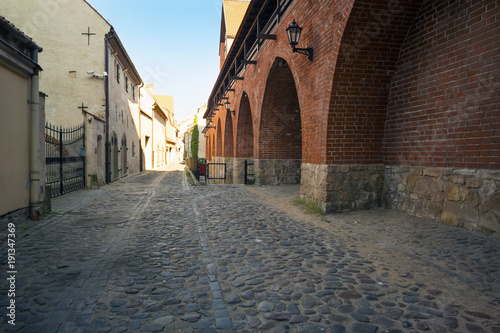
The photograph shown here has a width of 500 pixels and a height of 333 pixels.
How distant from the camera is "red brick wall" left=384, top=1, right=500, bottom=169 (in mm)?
4301

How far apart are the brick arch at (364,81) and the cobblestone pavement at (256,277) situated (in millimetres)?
1587

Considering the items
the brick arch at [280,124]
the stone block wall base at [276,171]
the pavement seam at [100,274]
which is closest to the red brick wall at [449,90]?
the pavement seam at [100,274]

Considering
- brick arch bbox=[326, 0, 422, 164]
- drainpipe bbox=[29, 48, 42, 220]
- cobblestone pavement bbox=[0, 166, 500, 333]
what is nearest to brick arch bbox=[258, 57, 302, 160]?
brick arch bbox=[326, 0, 422, 164]

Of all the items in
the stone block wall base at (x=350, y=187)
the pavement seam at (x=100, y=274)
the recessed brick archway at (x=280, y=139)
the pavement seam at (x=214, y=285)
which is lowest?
the pavement seam at (x=100, y=274)

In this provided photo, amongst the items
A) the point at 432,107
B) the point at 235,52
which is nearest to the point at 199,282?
the point at 432,107

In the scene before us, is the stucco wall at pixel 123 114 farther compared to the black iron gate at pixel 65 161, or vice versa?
the stucco wall at pixel 123 114

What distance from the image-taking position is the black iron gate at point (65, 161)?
941 centimetres

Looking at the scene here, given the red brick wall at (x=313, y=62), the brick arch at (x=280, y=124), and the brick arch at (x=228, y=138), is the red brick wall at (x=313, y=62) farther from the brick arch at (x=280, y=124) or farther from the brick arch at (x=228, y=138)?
the brick arch at (x=228, y=138)

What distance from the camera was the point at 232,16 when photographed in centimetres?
2506

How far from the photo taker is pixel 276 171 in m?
12.2

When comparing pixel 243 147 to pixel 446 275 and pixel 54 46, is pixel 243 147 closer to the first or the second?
pixel 54 46

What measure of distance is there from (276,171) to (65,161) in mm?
7345

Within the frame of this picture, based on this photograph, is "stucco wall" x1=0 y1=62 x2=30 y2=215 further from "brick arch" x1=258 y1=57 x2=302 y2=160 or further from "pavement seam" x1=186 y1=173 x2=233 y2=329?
"brick arch" x1=258 y1=57 x2=302 y2=160

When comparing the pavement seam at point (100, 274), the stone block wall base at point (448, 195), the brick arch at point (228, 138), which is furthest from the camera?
the brick arch at point (228, 138)
